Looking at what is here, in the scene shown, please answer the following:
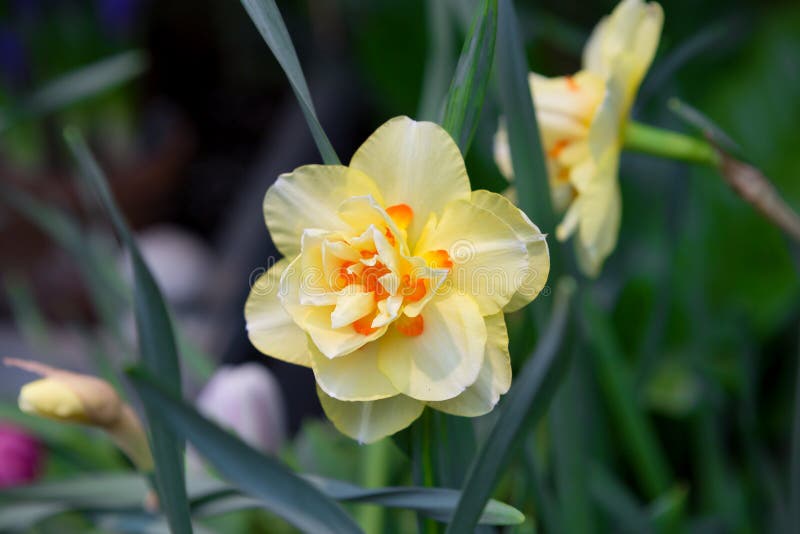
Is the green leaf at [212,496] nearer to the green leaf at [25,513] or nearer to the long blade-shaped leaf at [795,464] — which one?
the green leaf at [25,513]

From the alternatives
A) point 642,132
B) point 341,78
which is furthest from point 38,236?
point 642,132

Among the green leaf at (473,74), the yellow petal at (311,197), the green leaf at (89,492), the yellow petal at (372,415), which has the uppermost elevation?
the green leaf at (473,74)

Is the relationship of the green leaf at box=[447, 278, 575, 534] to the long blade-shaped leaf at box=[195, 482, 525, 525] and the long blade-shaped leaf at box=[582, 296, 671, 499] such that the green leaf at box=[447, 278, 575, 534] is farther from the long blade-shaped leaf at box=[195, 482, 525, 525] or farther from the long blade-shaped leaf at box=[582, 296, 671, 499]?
the long blade-shaped leaf at box=[582, 296, 671, 499]

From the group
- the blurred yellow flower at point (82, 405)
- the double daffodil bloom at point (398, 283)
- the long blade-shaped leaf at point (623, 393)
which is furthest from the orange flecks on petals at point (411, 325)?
the long blade-shaped leaf at point (623, 393)

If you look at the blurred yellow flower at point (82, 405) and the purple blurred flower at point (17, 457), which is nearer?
the blurred yellow flower at point (82, 405)

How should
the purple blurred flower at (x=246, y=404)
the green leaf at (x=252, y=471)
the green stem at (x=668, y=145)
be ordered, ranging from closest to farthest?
the green leaf at (x=252, y=471), the green stem at (x=668, y=145), the purple blurred flower at (x=246, y=404)

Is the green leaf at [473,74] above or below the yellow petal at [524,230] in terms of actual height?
above

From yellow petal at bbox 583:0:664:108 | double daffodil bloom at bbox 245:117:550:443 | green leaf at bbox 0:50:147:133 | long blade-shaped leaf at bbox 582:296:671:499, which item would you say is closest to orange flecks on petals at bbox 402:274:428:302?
double daffodil bloom at bbox 245:117:550:443

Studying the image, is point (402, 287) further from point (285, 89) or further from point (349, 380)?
point (285, 89)

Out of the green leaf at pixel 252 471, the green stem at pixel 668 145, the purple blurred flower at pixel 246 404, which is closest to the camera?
the green leaf at pixel 252 471
